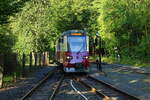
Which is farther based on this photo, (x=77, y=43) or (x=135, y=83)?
(x=77, y=43)

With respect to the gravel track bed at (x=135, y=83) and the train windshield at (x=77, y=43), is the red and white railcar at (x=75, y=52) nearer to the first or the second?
the train windshield at (x=77, y=43)

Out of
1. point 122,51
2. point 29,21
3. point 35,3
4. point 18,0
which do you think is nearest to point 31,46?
point 29,21

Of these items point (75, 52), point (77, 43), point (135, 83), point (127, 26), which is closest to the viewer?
point (135, 83)

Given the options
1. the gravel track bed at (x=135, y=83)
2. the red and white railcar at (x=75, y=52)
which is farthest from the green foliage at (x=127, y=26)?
the gravel track bed at (x=135, y=83)

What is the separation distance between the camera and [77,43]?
30234mm

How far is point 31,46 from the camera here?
5316 cm

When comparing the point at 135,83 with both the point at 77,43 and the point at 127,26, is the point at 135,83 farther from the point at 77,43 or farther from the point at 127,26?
the point at 127,26

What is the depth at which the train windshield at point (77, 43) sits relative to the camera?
30031mm

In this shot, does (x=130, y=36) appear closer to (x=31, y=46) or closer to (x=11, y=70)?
(x=31, y=46)

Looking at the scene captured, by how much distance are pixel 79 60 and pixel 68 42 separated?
1.64m

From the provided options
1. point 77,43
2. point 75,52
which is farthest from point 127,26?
point 75,52

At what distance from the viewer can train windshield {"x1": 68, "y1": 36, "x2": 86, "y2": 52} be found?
30031mm

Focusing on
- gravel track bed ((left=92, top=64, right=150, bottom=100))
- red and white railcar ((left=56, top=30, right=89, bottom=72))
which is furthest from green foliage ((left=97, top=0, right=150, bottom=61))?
gravel track bed ((left=92, top=64, right=150, bottom=100))

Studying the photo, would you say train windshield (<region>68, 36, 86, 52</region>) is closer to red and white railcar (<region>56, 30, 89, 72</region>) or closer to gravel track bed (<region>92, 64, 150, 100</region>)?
red and white railcar (<region>56, 30, 89, 72</region>)
